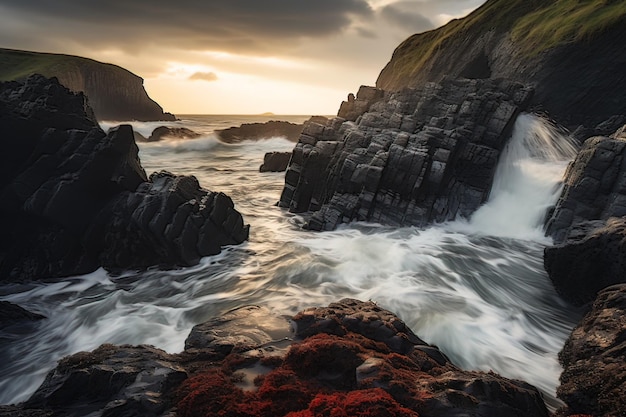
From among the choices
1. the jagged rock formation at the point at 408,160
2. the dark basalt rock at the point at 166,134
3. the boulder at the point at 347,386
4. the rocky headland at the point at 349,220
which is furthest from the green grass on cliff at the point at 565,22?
the dark basalt rock at the point at 166,134

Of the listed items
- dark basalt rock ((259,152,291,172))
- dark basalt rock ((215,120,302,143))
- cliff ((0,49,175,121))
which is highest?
cliff ((0,49,175,121))

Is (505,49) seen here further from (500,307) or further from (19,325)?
(19,325)

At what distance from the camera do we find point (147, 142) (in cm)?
8425

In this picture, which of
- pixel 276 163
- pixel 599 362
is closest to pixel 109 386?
pixel 599 362

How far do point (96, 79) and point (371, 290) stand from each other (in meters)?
156

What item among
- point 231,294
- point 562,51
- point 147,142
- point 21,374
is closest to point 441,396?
point 231,294

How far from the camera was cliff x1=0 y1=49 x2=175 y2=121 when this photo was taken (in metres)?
112

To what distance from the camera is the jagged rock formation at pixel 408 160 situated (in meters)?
28.4

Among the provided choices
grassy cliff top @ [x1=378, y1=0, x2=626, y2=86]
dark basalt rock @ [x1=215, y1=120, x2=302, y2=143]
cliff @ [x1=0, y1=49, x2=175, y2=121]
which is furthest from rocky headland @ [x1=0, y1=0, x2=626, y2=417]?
cliff @ [x1=0, y1=49, x2=175, y2=121]

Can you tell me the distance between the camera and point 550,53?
1975 inches

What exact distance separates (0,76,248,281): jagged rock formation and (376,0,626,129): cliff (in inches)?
1631

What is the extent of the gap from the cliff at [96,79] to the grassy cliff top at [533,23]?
91.1 m

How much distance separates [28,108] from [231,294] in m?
18.7

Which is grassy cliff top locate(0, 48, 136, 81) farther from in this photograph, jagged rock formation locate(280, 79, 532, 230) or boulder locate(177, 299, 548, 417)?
boulder locate(177, 299, 548, 417)
